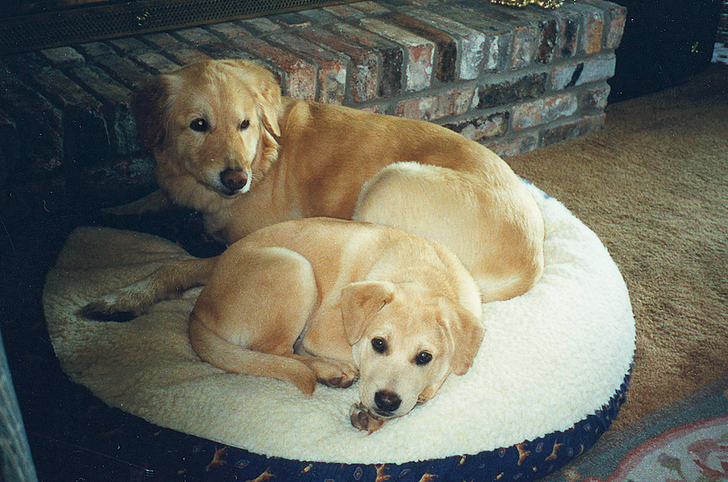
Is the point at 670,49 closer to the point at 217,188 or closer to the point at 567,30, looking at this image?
the point at 567,30

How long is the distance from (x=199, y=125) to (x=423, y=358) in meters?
1.30

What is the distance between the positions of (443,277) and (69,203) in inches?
66.5

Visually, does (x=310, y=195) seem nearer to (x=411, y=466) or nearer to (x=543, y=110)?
(x=411, y=466)

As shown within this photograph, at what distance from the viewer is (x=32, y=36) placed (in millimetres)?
2945

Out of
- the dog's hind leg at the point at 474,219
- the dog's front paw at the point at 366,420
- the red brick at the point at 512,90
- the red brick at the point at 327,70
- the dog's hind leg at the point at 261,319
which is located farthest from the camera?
the red brick at the point at 512,90

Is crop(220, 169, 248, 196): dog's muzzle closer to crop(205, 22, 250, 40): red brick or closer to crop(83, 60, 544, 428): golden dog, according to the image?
crop(83, 60, 544, 428): golden dog

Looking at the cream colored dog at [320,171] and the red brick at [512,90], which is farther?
the red brick at [512,90]

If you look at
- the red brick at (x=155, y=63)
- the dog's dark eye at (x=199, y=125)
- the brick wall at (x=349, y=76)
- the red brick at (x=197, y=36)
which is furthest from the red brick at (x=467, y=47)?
the dog's dark eye at (x=199, y=125)

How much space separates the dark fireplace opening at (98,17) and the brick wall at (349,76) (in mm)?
65

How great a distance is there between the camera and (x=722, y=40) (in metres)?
5.49

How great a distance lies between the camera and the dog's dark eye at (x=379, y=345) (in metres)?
1.75

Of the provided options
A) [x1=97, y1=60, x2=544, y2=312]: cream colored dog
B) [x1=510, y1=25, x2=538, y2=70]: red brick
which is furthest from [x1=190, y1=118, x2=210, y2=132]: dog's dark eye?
[x1=510, y1=25, x2=538, y2=70]: red brick

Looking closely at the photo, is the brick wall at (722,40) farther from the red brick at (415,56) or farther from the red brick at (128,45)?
the red brick at (128,45)

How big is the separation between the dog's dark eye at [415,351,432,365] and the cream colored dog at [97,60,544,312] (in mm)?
563
